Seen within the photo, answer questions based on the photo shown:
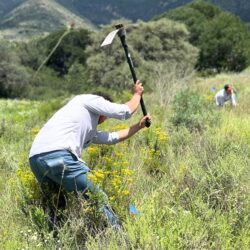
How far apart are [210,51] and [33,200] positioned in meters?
46.3

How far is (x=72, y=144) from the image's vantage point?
→ 3.86 metres

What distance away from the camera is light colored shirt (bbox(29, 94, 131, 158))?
12.6 feet

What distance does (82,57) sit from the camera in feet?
217

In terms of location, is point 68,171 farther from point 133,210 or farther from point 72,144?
point 133,210

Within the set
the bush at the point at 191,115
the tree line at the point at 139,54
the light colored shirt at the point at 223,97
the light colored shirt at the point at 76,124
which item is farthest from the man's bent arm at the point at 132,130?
the tree line at the point at 139,54

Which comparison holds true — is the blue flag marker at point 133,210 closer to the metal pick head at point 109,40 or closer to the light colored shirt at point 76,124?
the light colored shirt at point 76,124

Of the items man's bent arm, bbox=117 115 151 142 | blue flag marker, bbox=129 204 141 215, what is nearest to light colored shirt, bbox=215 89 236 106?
man's bent arm, bbox=117 115 151 142

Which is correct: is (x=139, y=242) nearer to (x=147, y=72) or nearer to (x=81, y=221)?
(x=81, y=221)

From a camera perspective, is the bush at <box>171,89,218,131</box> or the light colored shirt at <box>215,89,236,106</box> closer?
the bush at <box>171,89,218,131</box>

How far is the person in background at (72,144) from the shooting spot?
12.4 feet

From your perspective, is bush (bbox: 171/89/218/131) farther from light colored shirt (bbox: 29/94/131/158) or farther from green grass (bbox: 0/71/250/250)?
light colored shirt (bbox: 29/94/131/158)

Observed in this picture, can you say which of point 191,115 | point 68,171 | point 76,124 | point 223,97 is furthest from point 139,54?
point 68,171

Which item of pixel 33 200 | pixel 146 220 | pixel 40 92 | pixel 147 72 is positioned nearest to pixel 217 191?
pixel 146 220

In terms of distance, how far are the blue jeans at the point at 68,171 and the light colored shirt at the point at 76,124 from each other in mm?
51
